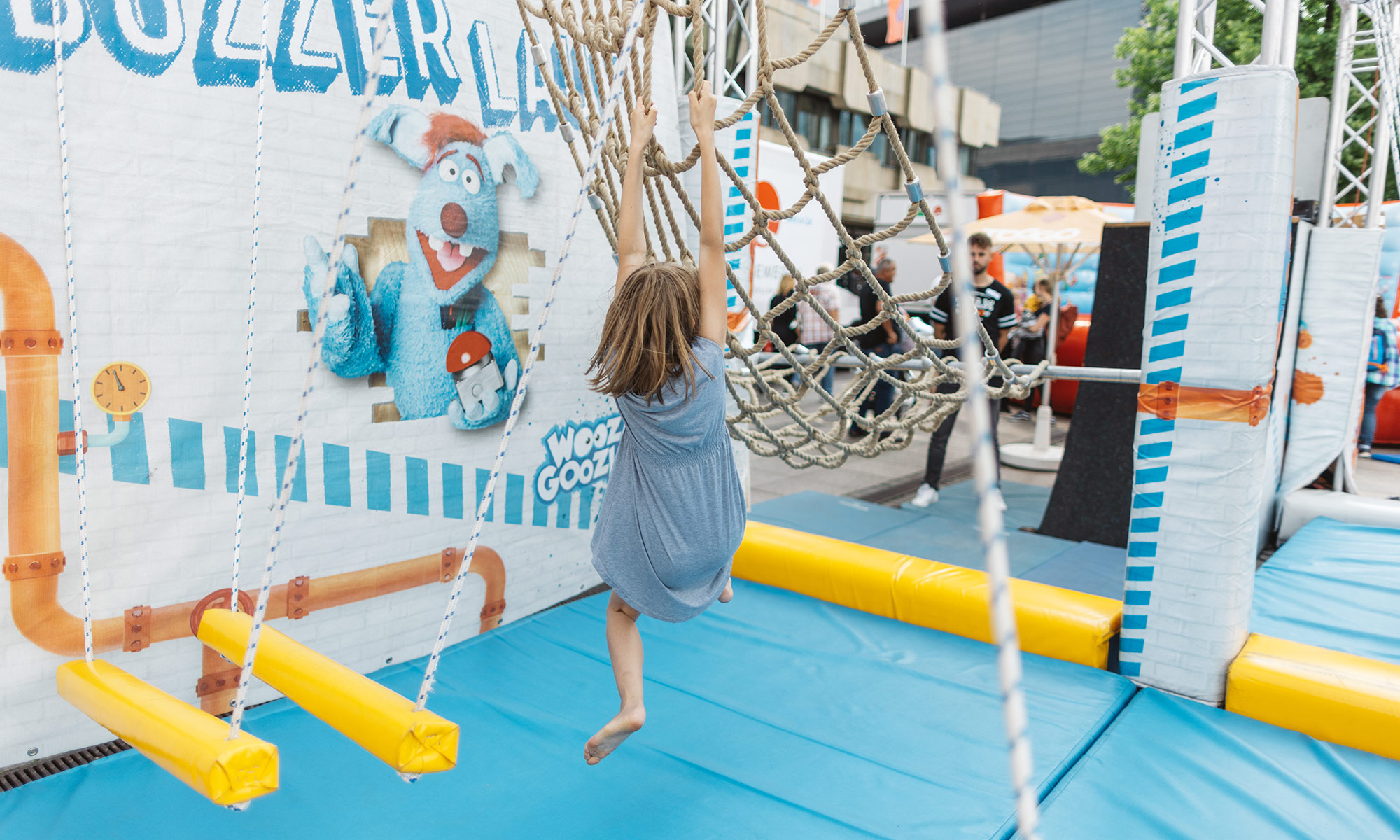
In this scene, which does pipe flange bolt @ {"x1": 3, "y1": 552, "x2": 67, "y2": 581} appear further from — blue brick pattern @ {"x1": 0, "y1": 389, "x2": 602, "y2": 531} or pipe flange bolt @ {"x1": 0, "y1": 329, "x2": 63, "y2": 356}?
pipe flange bolt @ {"x1": 0, "y1": 329, "x2": 63, "y2": 356}

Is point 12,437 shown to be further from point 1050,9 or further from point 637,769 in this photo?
point 1050,9

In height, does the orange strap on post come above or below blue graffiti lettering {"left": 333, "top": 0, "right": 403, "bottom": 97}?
below

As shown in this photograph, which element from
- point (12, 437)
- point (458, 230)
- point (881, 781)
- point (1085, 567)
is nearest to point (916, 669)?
point (881, 781)

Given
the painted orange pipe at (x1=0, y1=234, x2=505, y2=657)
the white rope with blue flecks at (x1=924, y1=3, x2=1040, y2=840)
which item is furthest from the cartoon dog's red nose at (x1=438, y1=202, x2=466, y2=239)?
the white rope with blue flecks at (x1=924, y1=3, x2=1040, y2=840)

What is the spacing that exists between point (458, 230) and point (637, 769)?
4.93ft

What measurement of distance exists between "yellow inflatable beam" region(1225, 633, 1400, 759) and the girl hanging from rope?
1.49 meters

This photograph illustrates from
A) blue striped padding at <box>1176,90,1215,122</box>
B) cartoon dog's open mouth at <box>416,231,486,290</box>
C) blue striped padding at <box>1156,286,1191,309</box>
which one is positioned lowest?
blue striped padding at <box>1156,286,1191,309</box>

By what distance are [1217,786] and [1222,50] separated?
998 centimetres

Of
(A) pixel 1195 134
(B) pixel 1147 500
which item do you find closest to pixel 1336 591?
(B) pixel 1147 500

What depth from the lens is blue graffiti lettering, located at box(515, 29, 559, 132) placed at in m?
2.50

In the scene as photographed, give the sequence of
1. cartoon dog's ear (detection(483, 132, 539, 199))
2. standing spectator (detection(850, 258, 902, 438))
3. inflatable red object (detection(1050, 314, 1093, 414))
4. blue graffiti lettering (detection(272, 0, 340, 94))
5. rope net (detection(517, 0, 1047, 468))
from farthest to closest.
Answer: inflatable red object (detection(1050, 314, 1093, 414))
standing spectator (detection(850, 258, 902, 438))
cartoon dog's ear (detection(483, 132, 539, 199))
blue graffiti lettering (detection(272, 0, 340, 94))
rope net (detection(517, 0, 1047, 468))

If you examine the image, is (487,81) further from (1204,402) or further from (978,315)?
(978,315)

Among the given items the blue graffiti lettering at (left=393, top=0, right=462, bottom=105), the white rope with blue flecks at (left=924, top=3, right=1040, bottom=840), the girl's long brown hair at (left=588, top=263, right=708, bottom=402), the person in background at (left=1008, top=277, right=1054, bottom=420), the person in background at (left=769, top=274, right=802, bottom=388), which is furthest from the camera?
the person in background at (left=1008, top=277, right=1054, bottom=420)

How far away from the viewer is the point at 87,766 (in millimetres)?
1784
